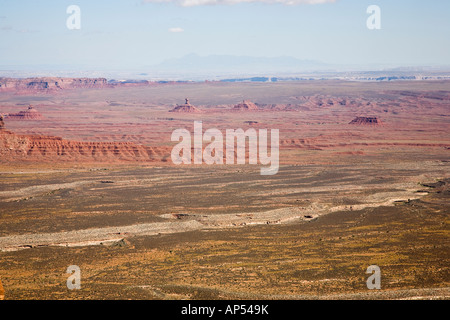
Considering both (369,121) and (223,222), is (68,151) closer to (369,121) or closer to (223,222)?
(223,222)

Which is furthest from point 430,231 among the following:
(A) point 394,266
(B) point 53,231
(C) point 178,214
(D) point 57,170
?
(D) point 57,170

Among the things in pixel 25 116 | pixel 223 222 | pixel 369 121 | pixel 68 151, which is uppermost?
pixel 25 116

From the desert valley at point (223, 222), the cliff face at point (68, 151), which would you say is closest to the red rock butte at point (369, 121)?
the desert valley at point (223, 222)

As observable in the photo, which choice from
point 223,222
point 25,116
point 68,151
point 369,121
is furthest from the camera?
point 25,116

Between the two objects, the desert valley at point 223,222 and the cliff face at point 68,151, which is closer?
the desert valley at point 223,222

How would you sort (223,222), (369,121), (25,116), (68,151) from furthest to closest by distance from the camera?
(25,116) < (369,121) < (68,151) < (223,222)

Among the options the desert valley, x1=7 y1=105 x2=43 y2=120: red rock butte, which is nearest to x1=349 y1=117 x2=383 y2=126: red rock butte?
the desert valley

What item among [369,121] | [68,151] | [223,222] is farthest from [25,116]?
[223,222]

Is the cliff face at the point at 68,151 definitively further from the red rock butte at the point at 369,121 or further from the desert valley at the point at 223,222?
the red rock butte at the point at 369,121
